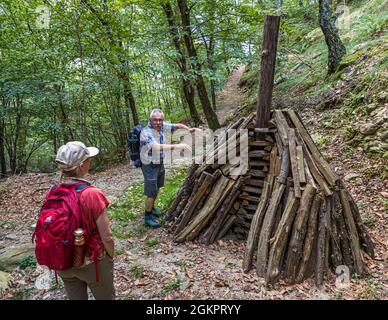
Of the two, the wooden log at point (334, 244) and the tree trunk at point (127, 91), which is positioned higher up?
the tree trunk at point (127, 91)

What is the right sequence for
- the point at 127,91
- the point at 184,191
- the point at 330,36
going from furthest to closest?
1. the point at 127,91
2. the point at 330,36
3. the point at 184,191

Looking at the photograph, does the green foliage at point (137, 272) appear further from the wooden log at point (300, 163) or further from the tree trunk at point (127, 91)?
the tree trunk at point (127, 91)

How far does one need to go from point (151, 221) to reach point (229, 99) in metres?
13.7

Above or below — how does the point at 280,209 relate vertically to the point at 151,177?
below

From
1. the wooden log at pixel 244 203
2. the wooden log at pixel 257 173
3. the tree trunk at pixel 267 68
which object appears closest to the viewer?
the tree trunk at pixel 267 68

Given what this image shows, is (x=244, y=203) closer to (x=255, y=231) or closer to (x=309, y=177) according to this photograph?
(x=255, y=231)

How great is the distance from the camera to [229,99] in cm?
1803

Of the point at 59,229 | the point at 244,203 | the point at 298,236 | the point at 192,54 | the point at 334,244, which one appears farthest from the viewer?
the point at 192,54

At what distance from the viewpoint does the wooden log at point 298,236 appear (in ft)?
12.9


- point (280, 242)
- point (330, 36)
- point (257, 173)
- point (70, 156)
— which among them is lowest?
point (280, 242)

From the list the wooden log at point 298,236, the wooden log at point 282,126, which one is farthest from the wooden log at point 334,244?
the wooden log at point 282,126

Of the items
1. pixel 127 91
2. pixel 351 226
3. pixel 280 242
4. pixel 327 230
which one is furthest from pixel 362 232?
pixel 127 91

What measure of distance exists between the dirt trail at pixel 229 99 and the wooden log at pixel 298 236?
33.8 feet
